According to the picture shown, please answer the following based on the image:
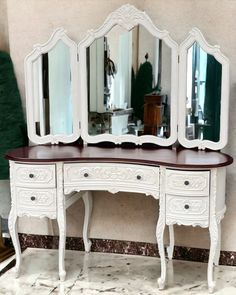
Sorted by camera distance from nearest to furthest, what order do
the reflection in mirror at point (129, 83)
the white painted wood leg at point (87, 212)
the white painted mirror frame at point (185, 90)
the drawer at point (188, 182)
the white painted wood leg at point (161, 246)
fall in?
the drawer at point (188, 182)
the white painted wood leg at point (161, 246)
the white painted mirror frame at point (185, 90)
the reflection in mirror at point (129, 83)
the white painted wood leg at point (87, 212)

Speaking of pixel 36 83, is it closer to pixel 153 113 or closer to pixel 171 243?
pixel 153 113

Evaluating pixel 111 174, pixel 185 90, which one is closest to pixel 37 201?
pixel 111 174

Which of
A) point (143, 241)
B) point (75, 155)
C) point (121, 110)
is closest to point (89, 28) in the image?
point (121, 110)

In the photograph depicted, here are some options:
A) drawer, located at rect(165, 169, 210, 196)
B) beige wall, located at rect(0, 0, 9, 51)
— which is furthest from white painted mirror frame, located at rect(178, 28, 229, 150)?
beige wall, located at rect(0, 0, 9, 51)

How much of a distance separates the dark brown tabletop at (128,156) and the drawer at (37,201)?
0.62 feet

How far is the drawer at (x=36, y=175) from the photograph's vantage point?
8.40 ft

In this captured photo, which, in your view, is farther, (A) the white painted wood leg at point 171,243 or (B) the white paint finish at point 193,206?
(A) the white painted wood leg at point 171,243

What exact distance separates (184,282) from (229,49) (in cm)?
145

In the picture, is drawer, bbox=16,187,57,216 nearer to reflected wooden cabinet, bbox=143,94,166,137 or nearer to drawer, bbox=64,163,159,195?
drawer, bbox=64,163,159,195

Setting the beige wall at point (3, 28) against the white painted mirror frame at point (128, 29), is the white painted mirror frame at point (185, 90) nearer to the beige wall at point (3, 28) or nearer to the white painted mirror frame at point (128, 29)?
the white painted mirror frame at point (128, 29)

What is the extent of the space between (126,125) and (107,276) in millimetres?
968

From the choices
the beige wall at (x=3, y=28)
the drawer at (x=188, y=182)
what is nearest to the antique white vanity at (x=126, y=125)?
the drawer at (x=188, y=182)

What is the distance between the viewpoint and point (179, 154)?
2637 mm

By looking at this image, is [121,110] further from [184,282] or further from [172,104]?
[184,282]
